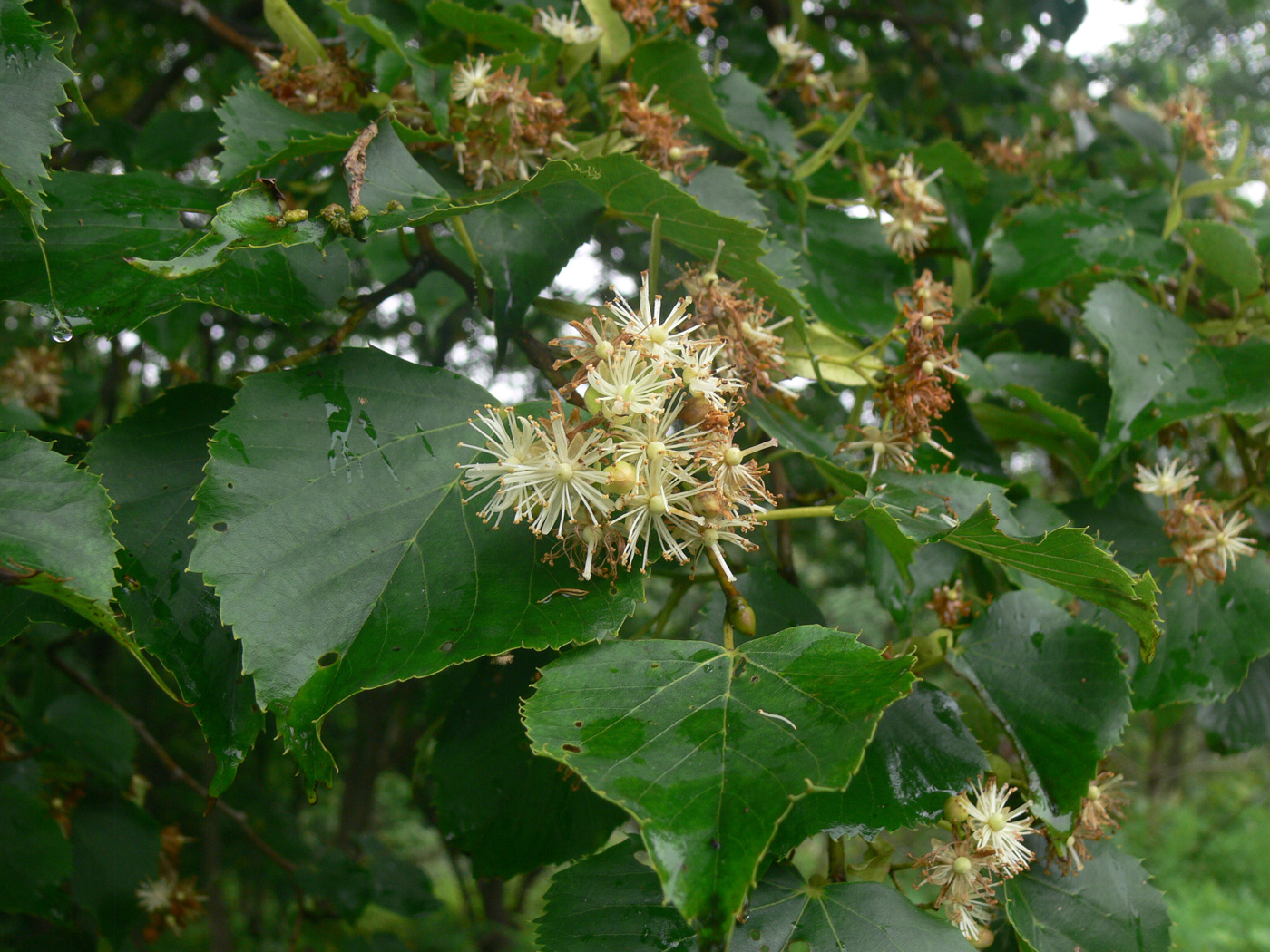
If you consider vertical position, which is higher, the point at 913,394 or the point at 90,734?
the point at 913,394

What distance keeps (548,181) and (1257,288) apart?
1137 mm

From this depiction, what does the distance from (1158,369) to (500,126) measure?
3.24 ft

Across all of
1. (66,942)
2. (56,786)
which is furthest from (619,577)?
(66,942)

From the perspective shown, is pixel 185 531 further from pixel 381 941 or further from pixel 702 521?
pixel 381 941

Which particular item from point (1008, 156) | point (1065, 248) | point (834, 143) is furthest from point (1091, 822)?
point (1008, 156)

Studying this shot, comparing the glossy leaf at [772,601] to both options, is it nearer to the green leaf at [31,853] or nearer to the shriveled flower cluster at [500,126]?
the shriveled flower cluster at [500,126]

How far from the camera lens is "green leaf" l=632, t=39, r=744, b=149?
46.4 inches


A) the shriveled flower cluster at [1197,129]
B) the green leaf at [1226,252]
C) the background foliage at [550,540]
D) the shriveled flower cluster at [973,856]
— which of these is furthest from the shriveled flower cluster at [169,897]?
the shriveled flower cluster at [1197,129]

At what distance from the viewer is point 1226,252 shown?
4.07 ft

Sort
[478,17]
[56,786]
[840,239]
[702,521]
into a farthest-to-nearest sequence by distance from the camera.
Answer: [56,786] → [840,239] → [478,17] → [702,521]

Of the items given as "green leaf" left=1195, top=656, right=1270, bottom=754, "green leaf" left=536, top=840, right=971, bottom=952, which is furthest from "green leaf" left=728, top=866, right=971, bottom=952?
"green leaf" left=1195, top=656, right=1270, bottom=754

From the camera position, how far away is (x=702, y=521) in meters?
0.75

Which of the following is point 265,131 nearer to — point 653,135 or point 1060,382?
point 653,135

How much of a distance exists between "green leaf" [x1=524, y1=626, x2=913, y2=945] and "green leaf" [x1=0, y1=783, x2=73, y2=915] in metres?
1.29
